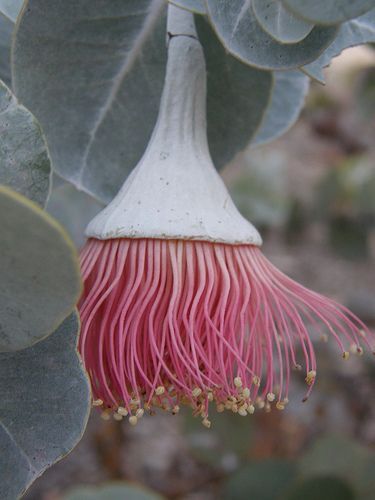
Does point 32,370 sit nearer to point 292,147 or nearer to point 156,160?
point 156,160

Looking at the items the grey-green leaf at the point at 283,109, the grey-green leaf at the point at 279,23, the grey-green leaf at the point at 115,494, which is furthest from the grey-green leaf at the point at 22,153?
the grey-green leaf at the point at 115,494

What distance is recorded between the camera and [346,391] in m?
2.63

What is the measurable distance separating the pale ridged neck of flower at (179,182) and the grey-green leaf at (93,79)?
3.3 inches

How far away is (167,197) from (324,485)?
1214 mm

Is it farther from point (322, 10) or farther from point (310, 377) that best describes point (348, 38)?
point (310, 377)

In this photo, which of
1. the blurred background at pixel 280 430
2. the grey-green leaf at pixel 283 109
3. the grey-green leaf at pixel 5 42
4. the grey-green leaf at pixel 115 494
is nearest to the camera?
the grey-green leaf at pixel 5 42

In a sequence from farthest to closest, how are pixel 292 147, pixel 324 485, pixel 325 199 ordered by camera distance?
pixel 292 147
pixel 325 199
pixel 324 485

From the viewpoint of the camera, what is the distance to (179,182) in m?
0.87

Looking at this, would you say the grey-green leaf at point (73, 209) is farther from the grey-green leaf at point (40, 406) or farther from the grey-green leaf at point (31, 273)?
the grey-green leaf at point (31, 273)

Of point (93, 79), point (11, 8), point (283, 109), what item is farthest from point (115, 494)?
point (11, 8)

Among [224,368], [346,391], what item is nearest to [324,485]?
[346,391]

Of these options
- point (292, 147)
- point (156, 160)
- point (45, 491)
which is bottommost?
point (45, 491)

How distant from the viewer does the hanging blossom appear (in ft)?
2.75

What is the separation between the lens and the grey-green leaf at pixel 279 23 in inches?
29.5
